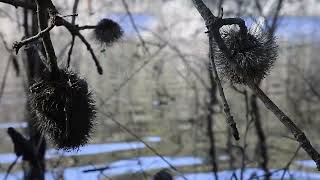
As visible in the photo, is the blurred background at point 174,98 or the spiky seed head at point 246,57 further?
the blurred background at point 174,98

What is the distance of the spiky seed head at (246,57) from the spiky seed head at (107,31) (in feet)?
2.99

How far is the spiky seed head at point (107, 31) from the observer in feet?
7.75

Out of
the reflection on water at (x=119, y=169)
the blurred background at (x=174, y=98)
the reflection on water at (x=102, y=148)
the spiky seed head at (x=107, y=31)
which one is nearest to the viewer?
the spiky seed head at (x=107, y=31)

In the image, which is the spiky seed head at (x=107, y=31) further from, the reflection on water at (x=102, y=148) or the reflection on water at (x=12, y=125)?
the reflection on water at (x=12, y=125)

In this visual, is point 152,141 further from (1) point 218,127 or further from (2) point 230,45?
(2) point 230,45

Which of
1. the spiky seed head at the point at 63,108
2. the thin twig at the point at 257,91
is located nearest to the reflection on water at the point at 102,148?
the spiky seed head at the point at 63,108

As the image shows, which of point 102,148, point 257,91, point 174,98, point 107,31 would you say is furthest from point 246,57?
point 174,98

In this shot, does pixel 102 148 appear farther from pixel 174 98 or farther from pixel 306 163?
pixel 306 163

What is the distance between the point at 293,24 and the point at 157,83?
1.42m

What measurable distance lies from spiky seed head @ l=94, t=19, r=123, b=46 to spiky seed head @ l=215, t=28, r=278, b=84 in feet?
2.99

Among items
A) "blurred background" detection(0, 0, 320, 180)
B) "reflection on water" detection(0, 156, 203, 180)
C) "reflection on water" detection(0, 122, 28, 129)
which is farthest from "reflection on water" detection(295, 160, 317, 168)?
"reflection on water" detection(0, 122, 28, 129)

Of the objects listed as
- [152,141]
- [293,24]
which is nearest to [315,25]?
[293,24]

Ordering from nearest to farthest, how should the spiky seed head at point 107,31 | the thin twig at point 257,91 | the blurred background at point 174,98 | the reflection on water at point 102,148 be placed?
the thin twig at point 257,91 < the spiky seed head at point 107,31 < the blurred background at point 174,98 < the reflection on water at point 102,148

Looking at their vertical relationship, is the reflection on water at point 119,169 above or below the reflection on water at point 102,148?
below
